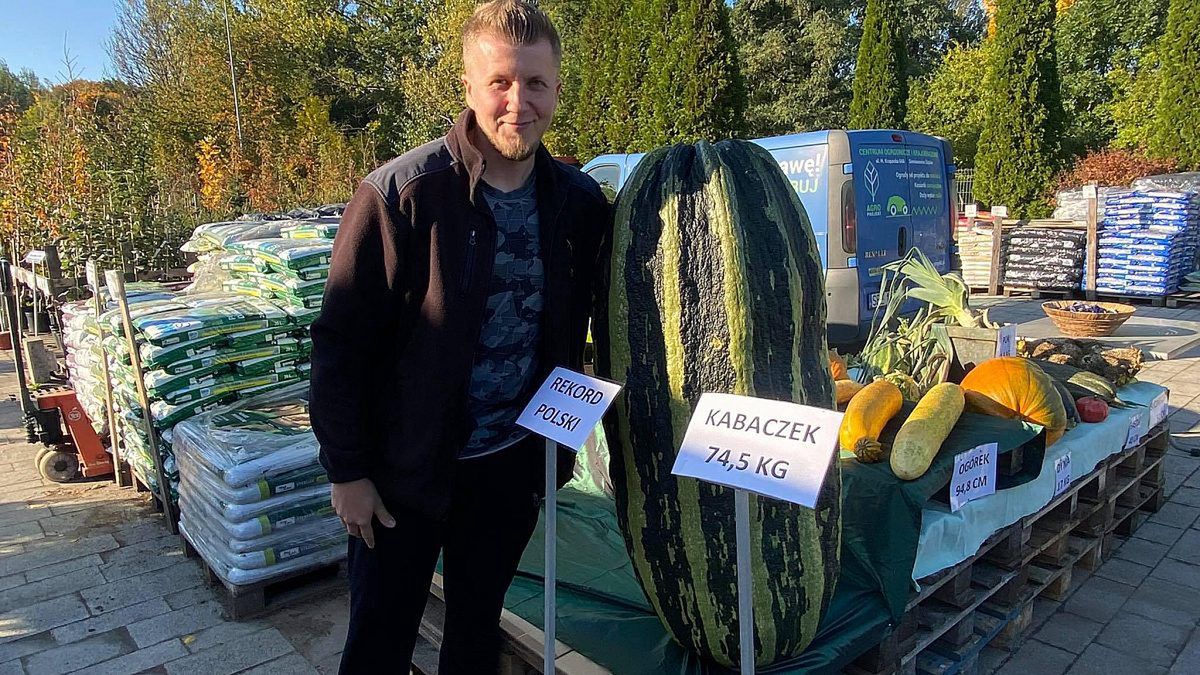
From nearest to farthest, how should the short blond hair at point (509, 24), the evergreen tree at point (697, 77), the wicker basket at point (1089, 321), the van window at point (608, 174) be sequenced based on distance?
the short blond hair at point (509, 24) < the wicker basket at point (1089, 321) < the van window at point (608, 174) < the evergreen tree at point (697, 77)

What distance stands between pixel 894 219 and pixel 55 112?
31.0 feet

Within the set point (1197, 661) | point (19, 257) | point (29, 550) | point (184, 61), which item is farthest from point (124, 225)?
point (184, 61)

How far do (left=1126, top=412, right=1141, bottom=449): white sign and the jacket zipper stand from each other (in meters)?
3.08

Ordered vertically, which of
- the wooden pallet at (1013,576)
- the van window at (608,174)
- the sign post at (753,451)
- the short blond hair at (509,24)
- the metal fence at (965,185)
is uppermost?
the metal fence at (965,185)

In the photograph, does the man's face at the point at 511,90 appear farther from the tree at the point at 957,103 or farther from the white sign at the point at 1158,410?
the tree at the point at 957,103

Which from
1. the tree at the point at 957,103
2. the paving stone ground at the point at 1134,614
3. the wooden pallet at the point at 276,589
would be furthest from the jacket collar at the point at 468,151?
the tree at the point at 957,103

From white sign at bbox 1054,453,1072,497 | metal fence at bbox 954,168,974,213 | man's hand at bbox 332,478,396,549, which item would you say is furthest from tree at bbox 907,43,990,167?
man's hand at bbox 332,478,396,549

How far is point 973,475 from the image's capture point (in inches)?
89.0

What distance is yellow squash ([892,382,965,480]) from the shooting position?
218cm

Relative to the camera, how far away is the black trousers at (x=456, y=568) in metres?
1.74

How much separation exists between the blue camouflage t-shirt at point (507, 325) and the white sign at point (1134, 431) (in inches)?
114

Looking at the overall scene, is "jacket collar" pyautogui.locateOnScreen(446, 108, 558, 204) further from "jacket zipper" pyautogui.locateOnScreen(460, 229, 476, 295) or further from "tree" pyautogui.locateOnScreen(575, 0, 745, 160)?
"tree" pyautogui.locateOnScreen(575, 0, 745, 160)

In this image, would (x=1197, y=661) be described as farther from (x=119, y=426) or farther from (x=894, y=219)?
(x=119, y=426)

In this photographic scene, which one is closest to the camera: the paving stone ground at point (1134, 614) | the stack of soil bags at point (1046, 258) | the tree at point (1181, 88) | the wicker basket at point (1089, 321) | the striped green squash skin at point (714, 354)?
the striped green squash skin at point (714, 354)
